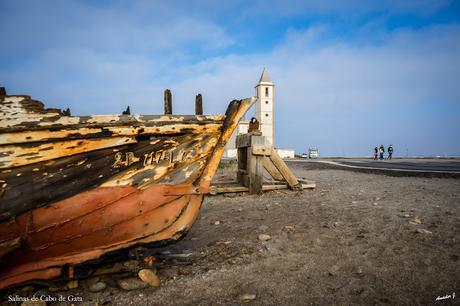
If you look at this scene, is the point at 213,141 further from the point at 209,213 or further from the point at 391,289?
the point at 209,213

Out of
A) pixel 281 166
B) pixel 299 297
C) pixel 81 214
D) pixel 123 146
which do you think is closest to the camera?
pixel 299 297

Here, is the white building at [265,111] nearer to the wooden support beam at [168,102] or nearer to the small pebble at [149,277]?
the wooden support beam at [168,102]

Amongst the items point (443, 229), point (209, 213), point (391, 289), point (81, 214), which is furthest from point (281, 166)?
point (81, 214)

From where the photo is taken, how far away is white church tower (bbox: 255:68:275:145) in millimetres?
46375

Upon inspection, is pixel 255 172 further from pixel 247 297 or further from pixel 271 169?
pixel 247 297

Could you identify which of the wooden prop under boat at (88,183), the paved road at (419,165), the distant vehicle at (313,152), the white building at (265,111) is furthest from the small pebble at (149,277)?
the white building at (265,111)

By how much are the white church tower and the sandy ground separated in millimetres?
41174

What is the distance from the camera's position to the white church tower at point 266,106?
46375mm

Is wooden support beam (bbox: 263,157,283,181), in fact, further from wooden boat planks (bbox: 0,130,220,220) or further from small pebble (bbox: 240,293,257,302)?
→ small pebble (bbox: 240,293,257,302)

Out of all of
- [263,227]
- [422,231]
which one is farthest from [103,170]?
[422,231]

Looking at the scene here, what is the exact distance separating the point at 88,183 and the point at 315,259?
245 cm

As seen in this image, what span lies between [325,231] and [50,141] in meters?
3.55

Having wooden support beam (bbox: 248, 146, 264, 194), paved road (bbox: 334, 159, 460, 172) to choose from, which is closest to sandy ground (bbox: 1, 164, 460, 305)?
wooden support beam (bbox: 248, 146, 264, 194)

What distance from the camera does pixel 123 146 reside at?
276cm
